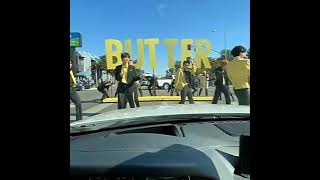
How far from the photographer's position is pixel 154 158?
6.81 ft

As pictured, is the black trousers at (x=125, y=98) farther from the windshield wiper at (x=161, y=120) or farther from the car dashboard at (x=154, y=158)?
the car dashboard at (x=154, y=158)

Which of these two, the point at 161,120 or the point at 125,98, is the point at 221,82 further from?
the point at 161,120

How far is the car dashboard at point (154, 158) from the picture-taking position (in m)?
2.02

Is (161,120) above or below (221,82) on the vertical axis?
below

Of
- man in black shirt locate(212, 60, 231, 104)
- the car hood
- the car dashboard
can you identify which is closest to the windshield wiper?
the car hood

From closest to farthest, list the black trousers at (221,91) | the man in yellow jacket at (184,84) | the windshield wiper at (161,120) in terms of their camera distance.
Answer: the windshield wiper at (161,120), the black trousers at (221,91), the man in yellow jacket at (184,84)

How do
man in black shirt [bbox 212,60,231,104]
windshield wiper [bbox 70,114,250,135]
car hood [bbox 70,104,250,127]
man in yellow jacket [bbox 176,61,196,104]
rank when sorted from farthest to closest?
man in yellow jacket [bbox 176,61,196,104], man in black shirt [bbox 212,60,231,104], car hood [bbox 70,104,250,127], windshield wiper [bbox 70,114,250,135]

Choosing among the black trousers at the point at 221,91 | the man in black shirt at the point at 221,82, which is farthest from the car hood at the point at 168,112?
the man in black shirt at the point at 221,82

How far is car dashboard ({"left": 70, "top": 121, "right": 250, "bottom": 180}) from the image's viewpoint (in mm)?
2023

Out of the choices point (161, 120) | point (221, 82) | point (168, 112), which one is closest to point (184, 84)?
point (221, 82)

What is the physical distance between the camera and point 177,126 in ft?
9.64

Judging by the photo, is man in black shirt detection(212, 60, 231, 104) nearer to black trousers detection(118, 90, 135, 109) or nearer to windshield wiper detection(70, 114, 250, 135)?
black trousers detection(118, 90, 135, 109)
